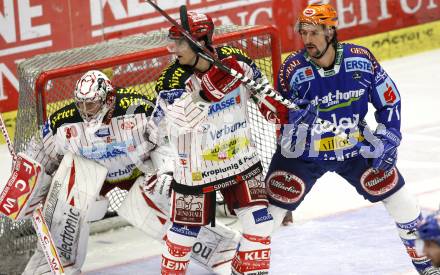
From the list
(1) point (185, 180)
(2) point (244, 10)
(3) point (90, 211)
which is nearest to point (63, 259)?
(3) point (90, 211)

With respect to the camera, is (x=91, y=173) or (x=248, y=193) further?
(x=91, y=173)

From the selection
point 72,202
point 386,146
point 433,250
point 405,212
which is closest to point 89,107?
point 72,202

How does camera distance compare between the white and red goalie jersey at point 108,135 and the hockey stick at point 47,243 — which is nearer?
the hockey stick at point 47,243

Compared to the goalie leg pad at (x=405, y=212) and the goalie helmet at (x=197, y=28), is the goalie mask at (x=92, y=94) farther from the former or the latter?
the goalie leg pad at (x=405, y=212)

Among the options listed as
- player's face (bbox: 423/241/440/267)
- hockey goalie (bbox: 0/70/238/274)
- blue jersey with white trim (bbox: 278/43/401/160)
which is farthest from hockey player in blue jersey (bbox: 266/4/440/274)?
player's face (bbox: 423/241/440/267)

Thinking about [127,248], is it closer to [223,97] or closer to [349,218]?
[349,218]

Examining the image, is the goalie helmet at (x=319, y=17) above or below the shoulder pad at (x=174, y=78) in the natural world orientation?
above

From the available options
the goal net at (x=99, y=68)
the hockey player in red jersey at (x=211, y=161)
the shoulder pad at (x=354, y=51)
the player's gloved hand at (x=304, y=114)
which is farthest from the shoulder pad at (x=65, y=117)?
the shoulder pad at (x=354, y=51)

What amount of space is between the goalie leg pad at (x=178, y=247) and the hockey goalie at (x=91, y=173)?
0.48 m

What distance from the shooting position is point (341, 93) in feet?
17.6

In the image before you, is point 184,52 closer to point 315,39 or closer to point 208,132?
point 208,132

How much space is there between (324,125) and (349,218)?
175 cm

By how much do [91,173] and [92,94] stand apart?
18.2 inches

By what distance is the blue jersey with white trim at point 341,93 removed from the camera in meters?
5.35
